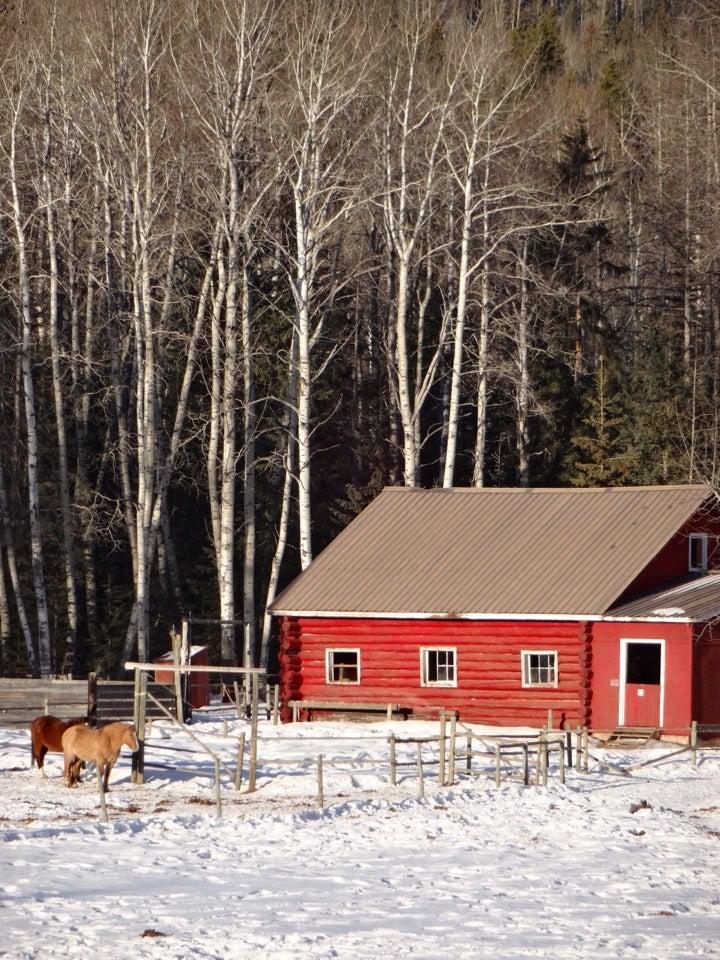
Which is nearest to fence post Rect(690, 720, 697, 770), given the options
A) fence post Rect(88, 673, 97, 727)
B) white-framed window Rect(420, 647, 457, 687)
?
white-framed window Rect(420, 647, 457, 687)

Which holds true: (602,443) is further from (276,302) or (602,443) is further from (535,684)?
(535,684)

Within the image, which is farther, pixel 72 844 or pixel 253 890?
pixel 72 844

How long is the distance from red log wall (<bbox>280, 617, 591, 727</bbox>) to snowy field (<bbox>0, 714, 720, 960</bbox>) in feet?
21.1

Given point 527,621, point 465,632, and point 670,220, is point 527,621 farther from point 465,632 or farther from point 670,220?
point 670,220

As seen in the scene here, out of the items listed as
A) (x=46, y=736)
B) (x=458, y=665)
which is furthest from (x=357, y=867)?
(x=458, y=665)

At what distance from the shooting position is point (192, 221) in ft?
149

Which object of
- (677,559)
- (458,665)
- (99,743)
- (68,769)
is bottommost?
(68,769)

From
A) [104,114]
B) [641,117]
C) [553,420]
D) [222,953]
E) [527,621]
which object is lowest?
[222,953]

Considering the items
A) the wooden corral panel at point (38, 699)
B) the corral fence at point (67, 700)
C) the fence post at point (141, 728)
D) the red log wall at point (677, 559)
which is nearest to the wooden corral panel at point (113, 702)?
the corral fence at point (67, 700)

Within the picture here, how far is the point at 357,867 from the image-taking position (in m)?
18.9

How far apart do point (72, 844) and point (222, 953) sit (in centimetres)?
557

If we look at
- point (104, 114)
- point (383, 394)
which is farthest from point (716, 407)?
point (104, 114)

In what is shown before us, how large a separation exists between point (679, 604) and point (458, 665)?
512cm

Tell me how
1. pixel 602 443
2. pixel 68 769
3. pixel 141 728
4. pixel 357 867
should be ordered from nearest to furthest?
1. pixel 357 867
2. pixel 68 769
3. pixel 141 728
4. pixel 602 443
